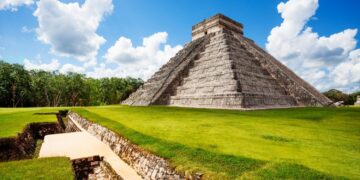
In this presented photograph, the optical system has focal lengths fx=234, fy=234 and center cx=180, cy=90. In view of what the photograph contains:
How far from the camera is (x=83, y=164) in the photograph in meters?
8.11

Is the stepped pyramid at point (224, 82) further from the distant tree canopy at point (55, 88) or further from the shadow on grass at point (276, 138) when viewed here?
the distant tree canopy at point (55, 88)

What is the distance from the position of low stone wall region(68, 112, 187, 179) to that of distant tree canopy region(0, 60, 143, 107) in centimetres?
4114

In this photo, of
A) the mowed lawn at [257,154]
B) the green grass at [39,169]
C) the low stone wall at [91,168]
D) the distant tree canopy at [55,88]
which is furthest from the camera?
the distant tree canopy at [55,88]

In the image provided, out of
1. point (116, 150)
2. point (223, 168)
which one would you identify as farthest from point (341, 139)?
point (116, 150)

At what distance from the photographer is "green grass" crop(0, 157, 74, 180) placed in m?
5.64

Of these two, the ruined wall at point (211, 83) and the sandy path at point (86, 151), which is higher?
the ruined wall at point (211, 83)

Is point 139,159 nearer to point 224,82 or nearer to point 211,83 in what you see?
point 224,82

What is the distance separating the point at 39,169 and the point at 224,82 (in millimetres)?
16243

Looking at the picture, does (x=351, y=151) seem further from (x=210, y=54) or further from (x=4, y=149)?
(x=210, y=54)

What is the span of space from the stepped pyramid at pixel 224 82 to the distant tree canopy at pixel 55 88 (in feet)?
89.8

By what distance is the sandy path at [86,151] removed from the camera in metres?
7.09

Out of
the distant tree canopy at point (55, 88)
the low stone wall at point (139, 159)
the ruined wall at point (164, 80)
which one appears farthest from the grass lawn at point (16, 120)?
the distant tree canopy at point (55, 88)

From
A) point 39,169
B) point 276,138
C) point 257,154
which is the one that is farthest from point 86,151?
point 276,138

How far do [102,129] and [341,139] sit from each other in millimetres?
9700
